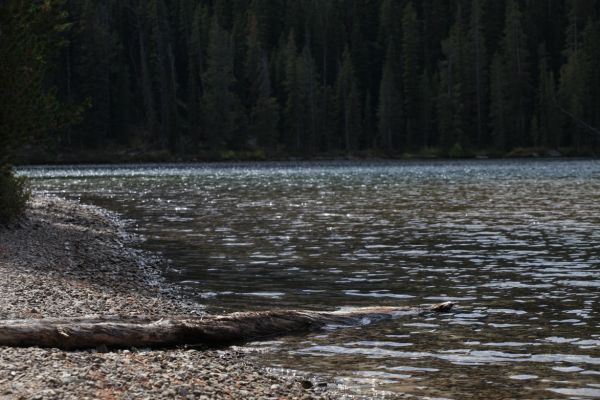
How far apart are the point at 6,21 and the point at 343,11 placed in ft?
403

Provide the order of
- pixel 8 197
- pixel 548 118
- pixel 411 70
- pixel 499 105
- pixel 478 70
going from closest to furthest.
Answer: pixel 8 197 < pixel 548 118 < pixel 499 105 < pixel 478 70 < pixel 411 70

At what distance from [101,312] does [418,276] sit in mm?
7940

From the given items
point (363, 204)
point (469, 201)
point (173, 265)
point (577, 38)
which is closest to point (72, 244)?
point (173, 265)

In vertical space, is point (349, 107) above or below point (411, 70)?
below

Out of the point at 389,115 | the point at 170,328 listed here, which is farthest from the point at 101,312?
the point at 389,115

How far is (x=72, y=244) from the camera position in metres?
25.1

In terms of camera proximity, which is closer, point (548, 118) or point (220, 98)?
point (548, 118)

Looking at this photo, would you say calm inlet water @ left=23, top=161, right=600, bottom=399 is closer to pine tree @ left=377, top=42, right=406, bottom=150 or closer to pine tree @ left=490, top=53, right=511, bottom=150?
pine tree @ left=490, top=53, right=511, bottom=150

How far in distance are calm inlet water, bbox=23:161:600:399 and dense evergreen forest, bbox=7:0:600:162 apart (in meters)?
74.5

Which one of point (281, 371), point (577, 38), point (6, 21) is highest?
point (577, 38)

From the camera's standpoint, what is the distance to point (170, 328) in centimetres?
1268

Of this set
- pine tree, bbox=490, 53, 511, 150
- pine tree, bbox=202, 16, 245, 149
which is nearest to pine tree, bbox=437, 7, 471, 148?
pine tree, bbox=490, 53, 511, 150

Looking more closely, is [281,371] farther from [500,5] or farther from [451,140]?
[500,5]

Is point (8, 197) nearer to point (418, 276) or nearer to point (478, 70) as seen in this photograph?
point (418, 276)
